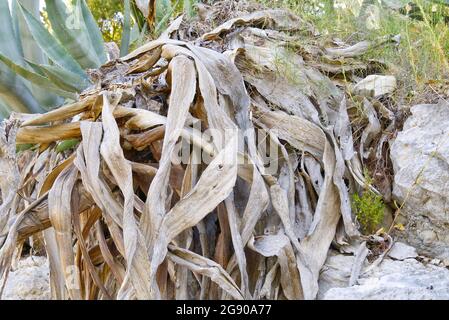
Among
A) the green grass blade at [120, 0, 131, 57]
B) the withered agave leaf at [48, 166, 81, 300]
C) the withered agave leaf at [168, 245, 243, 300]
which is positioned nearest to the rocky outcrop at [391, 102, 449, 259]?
the withered agave leaf at [168, 245, 243, 300]

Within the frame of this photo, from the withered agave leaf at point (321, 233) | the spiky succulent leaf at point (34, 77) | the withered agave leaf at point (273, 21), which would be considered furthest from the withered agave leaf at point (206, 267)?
the withered agave leaf at point (273, 21)

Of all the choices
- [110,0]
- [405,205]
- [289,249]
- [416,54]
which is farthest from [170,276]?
[110,0]

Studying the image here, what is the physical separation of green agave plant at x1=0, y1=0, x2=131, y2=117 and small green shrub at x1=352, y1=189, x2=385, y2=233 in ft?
4.61

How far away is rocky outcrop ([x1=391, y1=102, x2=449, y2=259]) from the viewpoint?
8.16 feet

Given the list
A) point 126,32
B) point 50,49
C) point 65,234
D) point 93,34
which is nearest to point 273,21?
point 126,32

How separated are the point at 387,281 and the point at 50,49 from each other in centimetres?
199

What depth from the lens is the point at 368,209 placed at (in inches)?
99.7

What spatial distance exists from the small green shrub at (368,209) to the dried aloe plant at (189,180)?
0.23 feet

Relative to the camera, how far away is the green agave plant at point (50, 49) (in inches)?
128

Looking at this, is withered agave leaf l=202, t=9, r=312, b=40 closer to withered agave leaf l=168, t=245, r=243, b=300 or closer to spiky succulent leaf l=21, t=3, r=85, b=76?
spiky succulent leaf l=21, t=3, r=85, b=76

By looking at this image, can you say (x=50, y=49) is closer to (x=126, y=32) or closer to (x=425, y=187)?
(x=126, y=32)

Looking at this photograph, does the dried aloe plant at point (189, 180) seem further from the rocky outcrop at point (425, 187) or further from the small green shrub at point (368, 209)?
the rocky outcrop at point (425, 187)
